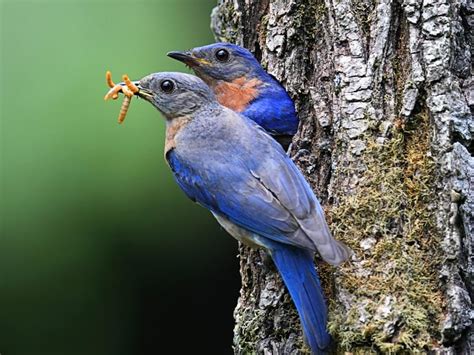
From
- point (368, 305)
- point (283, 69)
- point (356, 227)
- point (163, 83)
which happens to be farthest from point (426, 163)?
point (163, 83)

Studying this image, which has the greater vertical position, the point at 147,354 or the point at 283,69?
the point at 283,69

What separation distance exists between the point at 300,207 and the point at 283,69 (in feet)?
3.88

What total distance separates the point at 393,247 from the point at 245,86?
1.77 meters

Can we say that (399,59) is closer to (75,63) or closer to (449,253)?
(449,253)

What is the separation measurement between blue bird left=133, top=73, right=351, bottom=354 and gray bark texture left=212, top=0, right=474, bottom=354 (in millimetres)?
194

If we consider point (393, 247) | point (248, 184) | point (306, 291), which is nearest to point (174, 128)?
point (248, 184)

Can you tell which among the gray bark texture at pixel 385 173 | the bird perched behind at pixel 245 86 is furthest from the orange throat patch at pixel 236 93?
the gray bark texture at pixel 385 173

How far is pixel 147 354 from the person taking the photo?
7645 mm

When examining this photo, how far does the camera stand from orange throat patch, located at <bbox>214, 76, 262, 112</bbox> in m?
6.03

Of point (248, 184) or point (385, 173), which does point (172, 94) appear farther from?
point (385, 173)

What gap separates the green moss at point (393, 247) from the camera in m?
4.46

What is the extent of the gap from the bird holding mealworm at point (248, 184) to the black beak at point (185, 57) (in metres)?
0.41

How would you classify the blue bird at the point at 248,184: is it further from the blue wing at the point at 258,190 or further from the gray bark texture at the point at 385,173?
the gray bark texture at the point at 385,173

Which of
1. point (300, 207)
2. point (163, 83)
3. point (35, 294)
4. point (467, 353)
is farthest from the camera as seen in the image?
point (35, 294)
